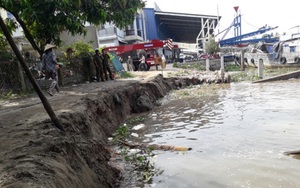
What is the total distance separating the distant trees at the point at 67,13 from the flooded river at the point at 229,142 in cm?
407

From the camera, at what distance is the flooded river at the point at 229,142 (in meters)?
4.48

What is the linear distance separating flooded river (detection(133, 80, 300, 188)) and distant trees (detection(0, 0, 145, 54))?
407 cm

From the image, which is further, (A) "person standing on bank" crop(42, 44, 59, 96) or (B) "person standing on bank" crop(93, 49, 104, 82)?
(B) "person standing on bank" crop(93, 49, 104, 82)

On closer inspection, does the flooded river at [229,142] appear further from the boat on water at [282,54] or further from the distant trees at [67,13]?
the boat on water at [282,54]

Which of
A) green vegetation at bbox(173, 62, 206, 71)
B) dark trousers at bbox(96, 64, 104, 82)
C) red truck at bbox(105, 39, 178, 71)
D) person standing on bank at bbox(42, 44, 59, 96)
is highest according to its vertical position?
red truck at bbox(105, 39, 178, 71)

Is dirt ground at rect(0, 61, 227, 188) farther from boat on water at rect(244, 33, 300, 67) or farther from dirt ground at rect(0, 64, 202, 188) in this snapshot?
boat on water at rect(244, 33, 300, 67)

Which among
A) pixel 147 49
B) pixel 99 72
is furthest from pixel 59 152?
pixel 147 49

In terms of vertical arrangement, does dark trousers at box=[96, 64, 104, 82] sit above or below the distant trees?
below

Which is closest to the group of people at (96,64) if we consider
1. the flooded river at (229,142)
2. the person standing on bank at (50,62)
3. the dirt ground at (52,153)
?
the person standing on bank at (50,62)

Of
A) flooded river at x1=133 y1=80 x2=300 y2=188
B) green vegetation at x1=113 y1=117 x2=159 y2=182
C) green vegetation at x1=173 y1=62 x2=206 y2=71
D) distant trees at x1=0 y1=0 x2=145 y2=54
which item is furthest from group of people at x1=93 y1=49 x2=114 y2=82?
green vegetation at x1=173 y1=62 x2=206 y2=71

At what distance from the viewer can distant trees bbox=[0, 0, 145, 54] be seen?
8.99 metres

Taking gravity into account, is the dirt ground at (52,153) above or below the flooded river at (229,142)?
above

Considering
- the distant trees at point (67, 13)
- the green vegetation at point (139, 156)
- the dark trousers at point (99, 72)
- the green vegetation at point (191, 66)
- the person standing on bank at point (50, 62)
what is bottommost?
the green vegetation at point (139, 156)

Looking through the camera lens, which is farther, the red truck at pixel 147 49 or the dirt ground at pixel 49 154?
the red truck at pixel 147 49
